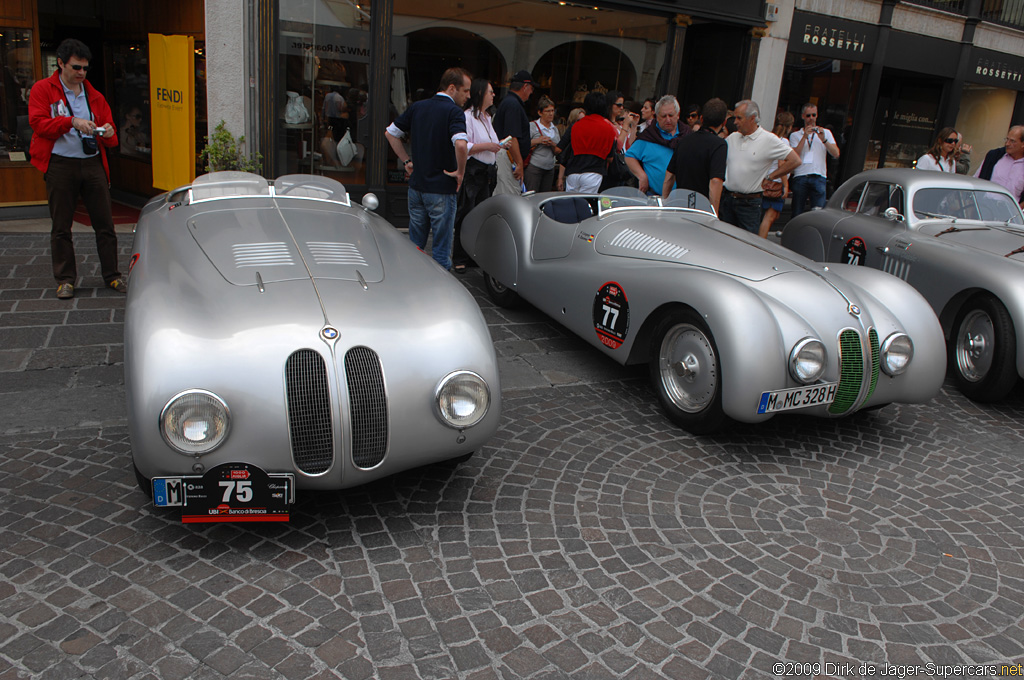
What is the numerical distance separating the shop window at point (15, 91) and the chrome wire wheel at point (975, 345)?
9.20m

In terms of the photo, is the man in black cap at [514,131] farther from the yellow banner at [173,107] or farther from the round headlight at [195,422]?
the round headlight at [195,422]

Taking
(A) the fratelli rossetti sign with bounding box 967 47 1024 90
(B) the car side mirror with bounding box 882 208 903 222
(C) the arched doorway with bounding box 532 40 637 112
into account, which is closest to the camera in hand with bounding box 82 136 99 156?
(B) the car side mirror with bounding box 882 208 903 222

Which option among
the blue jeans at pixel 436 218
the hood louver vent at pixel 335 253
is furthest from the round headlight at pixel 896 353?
the blue jeans at pixel 436 218

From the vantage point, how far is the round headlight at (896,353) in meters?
3.85

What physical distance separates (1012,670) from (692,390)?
6.18ft

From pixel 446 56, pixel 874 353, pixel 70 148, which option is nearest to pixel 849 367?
pixel 874 353

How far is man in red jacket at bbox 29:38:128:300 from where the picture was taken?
4992 mm

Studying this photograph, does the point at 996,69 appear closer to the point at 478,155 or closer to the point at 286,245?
the point at 478,155

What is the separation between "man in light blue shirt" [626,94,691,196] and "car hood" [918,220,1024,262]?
2235 millimetres

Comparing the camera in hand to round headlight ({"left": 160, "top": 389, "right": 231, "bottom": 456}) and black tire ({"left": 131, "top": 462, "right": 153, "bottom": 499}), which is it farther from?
round headlight ({"left": 160, "top": 389, "right": 231, "bottom": 456})

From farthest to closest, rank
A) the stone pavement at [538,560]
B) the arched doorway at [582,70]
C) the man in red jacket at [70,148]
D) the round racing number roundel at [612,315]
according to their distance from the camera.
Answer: the arched doorway at [582,70] < the man in red jacket at [70,148] < the round racing number roundel at [612,315] < the stone pavement at [538,560]

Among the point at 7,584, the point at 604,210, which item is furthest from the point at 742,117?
the point at 7,584

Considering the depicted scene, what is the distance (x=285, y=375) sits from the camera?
2.63m

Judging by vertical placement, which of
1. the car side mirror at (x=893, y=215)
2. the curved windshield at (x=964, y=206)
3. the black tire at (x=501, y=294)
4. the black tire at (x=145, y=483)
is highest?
the curved windshield at (x=964, y=206)
